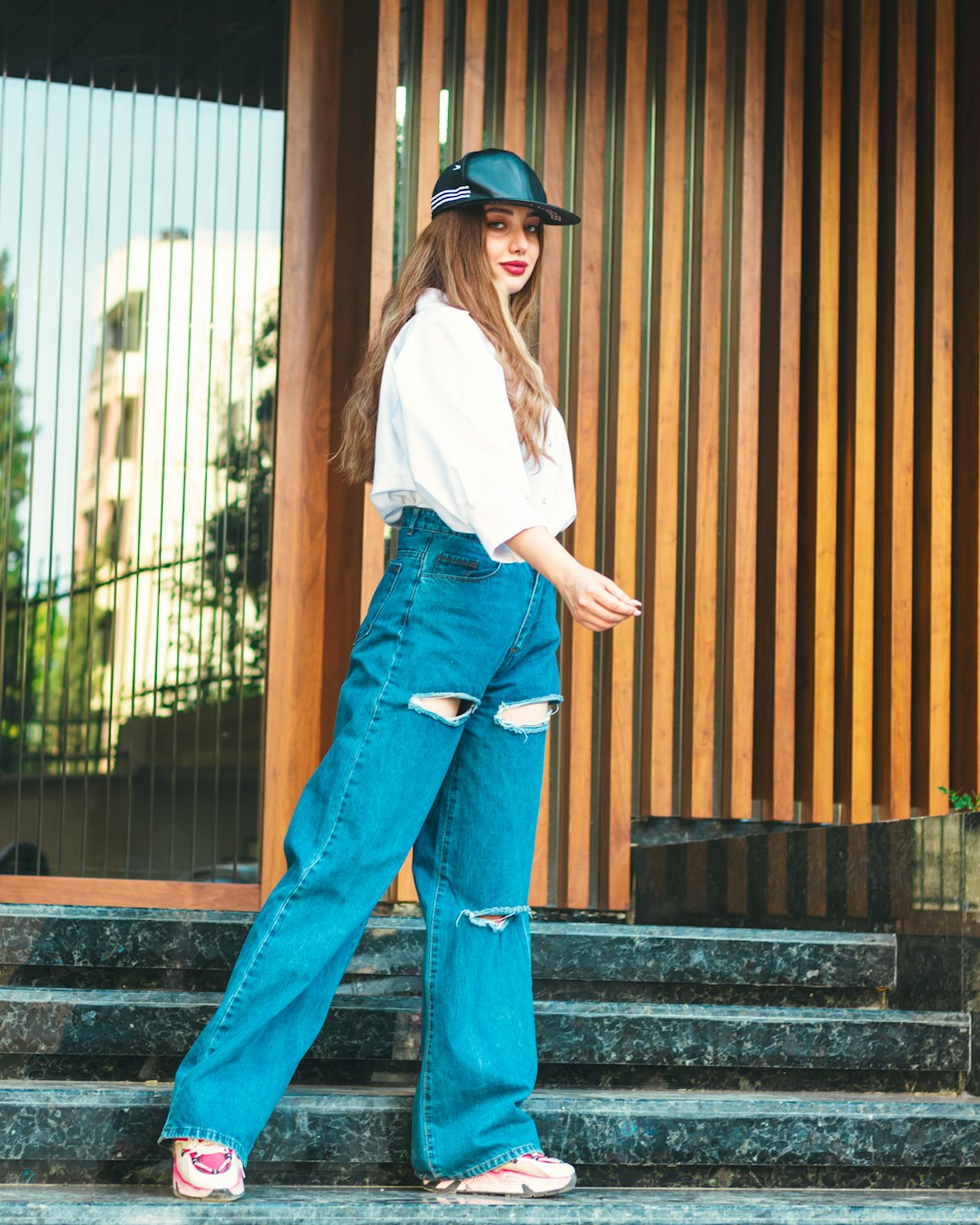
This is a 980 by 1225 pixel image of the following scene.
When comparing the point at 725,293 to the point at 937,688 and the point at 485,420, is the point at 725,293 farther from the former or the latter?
the point at 485,420

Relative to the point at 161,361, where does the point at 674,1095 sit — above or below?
below

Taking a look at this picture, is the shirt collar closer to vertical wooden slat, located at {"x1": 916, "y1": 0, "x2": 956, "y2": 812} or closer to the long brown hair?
the long brown hair

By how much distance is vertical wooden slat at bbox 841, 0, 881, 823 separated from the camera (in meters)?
4.01

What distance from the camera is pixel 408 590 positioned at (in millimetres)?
2186

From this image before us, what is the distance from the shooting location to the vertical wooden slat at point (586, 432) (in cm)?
390

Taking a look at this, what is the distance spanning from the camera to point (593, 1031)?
2.74 metres

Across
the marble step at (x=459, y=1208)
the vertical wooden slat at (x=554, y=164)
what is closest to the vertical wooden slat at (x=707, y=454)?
the vertical wooden slat at (x=554, y=164)

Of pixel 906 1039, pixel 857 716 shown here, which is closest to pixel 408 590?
pixel 906 1039

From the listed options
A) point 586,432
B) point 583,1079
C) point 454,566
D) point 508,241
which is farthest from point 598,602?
point 586,432

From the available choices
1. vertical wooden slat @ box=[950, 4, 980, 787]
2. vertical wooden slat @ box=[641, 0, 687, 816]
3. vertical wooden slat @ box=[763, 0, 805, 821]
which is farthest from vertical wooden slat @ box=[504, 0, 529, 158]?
vertical wooden slat @ box=[950, 4, 980, 787]

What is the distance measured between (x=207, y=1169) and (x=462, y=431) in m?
1.09

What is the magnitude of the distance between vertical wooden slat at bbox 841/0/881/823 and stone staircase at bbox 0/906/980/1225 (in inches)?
36.3

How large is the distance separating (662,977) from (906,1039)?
49 cm

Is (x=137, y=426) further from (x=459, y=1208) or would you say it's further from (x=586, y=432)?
(x=459, y=1208)
